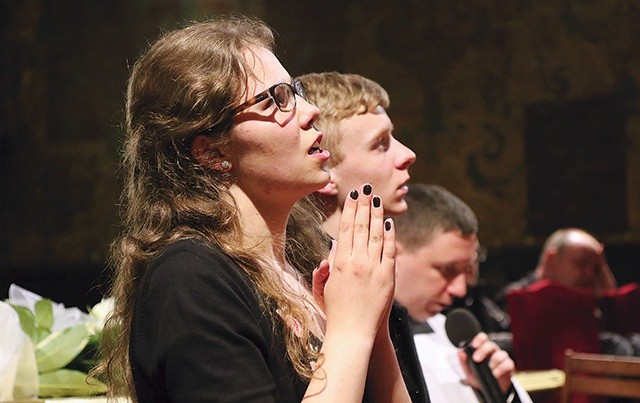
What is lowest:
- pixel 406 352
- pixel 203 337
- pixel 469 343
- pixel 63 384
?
pixel 63 384

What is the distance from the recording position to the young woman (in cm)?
132

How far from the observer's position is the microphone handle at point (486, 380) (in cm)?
240

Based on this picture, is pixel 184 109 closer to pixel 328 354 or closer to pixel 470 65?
pixel 328 354

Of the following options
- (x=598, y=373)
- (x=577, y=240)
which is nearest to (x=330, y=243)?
(x=598, y=373)

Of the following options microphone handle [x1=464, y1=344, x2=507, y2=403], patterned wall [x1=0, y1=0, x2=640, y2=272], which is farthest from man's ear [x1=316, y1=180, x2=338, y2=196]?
patterned wall [x1=0, y1=0, x2=640, y2=272]

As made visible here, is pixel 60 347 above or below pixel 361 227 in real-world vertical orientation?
below

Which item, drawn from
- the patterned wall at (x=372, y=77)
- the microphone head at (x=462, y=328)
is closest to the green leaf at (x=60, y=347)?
the microphone head at (x=462, y=328)

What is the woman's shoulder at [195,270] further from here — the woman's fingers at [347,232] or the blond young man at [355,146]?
the blond young man at [355,146]

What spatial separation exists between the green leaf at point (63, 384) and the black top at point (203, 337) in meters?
0.95

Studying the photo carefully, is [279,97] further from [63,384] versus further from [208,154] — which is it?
[63,384]

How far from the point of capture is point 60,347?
234cm

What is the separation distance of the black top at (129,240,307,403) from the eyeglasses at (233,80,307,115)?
245mm

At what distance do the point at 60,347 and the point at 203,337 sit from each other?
1156 mm

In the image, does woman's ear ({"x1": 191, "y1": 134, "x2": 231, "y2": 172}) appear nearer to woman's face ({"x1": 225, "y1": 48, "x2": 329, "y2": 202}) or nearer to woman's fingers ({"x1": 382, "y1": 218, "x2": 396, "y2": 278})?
woman's face ({"x1": 225, "y1": 48, "x2": 329, "y2": 202})
